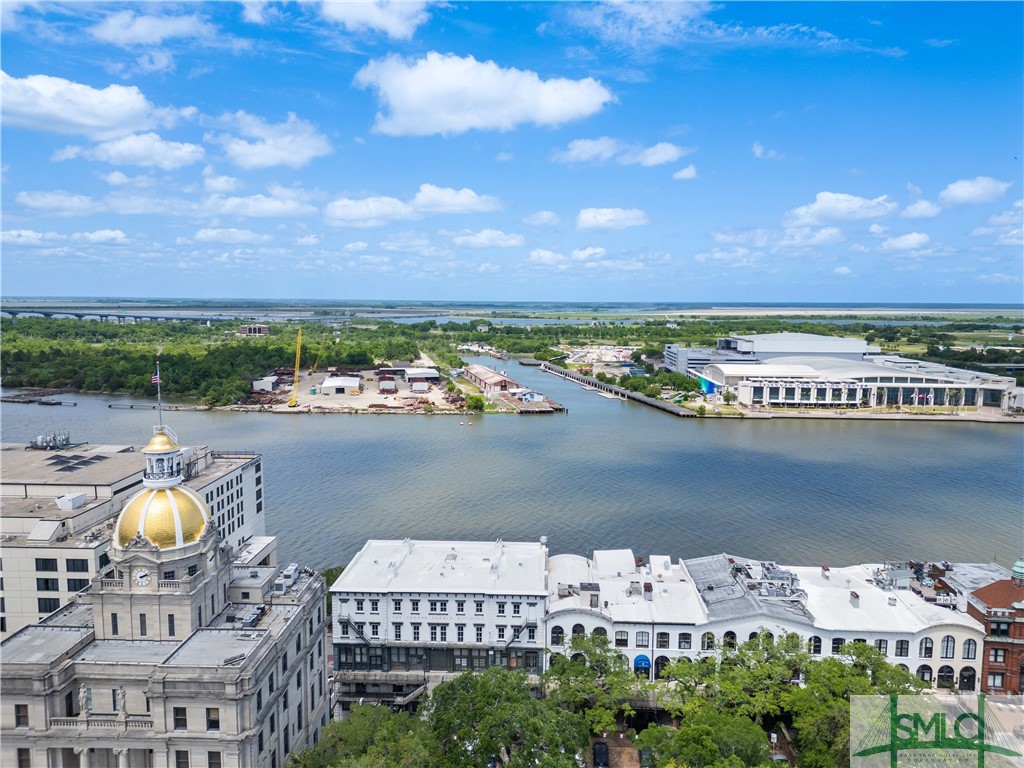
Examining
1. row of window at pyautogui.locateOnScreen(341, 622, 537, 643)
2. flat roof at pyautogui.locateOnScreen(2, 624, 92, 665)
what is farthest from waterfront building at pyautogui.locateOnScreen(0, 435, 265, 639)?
row of window at pyautogui.locateOnScreen(341, 622, 537, 643)

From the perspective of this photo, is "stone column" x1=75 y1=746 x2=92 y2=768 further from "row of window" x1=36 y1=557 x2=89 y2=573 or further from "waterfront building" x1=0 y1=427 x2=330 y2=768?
"row of window" x1=36 y1=557 x2=89 y2=573

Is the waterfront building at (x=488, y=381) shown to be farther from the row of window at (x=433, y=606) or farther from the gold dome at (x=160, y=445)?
the gold dome at (x=160, y=445)

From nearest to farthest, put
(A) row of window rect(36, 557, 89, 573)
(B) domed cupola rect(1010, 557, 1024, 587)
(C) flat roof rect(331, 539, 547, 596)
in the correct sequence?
1. (B) domed cupola rect(1010, 557, 1024, 587)
2. (A) row of window rect(36, 557, 89, 573)
3. (C) flat roof rect(331, 539, 547, 596)

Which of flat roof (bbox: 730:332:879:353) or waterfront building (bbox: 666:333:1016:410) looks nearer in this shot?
waterfront building (bbox: 666:333:1016:410)

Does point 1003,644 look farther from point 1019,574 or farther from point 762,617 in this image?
point 762,617

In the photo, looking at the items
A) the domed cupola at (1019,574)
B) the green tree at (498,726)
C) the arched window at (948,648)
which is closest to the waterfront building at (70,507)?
the green tree at (498,726)

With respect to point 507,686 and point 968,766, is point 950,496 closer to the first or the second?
point 968,766
